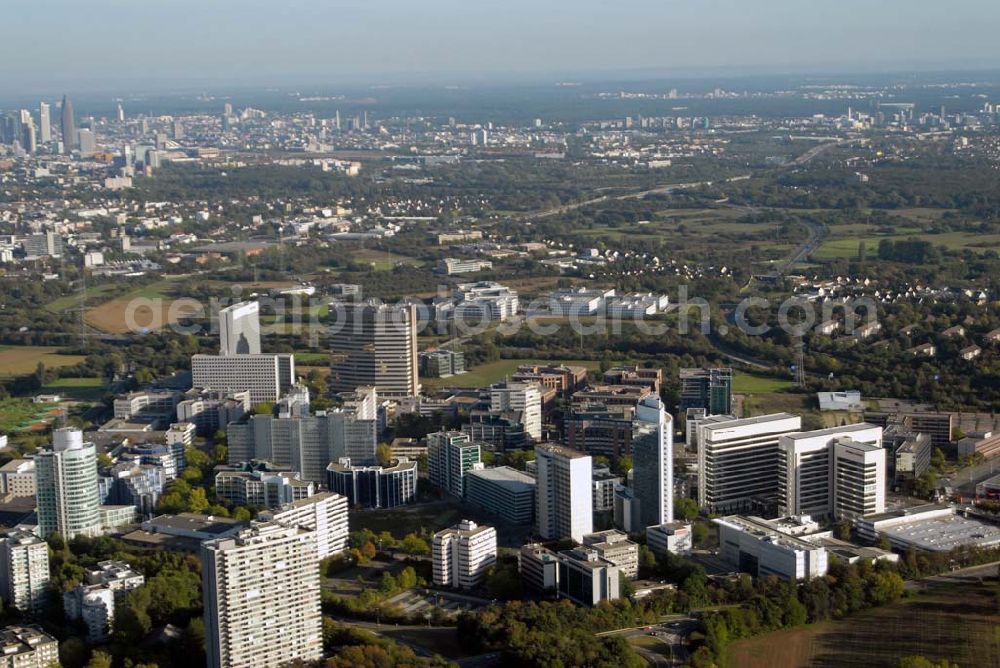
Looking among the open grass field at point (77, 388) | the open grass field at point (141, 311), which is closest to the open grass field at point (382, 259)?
the open grass field at point (141, 311)

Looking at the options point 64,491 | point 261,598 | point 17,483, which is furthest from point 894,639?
point 17,483

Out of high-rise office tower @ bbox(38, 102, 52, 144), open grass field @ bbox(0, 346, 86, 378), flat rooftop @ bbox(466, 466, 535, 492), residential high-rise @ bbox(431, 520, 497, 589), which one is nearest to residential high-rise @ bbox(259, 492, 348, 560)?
residential high-rise @ bbox(431, 520, 497, 589)

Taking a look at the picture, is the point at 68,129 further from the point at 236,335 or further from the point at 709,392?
the point at 709,392

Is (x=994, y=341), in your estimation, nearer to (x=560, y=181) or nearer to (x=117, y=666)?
(x=117, y=666)

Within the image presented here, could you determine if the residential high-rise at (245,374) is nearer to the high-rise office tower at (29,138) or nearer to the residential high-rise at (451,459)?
the residential high-rise at (451,459)

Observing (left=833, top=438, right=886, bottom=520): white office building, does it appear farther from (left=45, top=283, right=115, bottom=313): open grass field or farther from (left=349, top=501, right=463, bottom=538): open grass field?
(left=45, top=283, right=115, bottom=313): open grass field

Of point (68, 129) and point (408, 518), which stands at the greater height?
point (68, 129)
